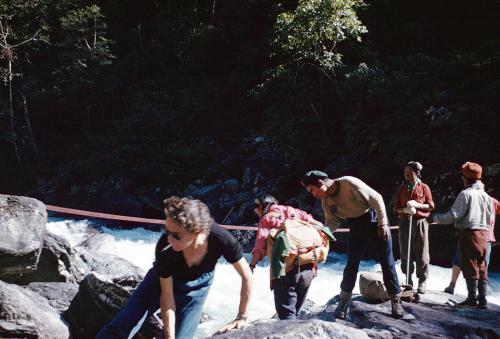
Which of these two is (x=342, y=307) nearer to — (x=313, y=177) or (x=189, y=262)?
(x=313, y=177)

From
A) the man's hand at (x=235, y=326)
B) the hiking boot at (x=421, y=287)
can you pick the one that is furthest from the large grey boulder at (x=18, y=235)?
the hiking boot at (x=421, y=287)

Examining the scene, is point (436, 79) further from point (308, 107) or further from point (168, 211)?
point (168, 211)

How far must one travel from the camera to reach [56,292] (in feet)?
19.3

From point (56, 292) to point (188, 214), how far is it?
183 inches

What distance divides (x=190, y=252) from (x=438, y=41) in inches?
589

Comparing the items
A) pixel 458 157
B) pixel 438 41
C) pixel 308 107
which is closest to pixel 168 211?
pixel 458 157

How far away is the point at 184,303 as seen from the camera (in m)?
2.63

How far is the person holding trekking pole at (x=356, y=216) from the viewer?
3.96 meters

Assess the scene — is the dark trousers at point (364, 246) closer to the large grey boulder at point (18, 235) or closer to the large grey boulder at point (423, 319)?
the large grey boulder at point (423, 319)

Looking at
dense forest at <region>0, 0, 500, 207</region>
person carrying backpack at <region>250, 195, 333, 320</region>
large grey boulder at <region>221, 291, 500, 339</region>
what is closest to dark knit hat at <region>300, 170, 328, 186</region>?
person carrying backpack at <region>250, 195, 333, 320</region>

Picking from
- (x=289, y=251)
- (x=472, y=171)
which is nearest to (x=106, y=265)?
(x=289, y=251)

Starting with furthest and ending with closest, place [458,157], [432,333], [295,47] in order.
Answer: [295,47], [458,157], [432,333]

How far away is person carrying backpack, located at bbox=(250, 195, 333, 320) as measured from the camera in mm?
3447

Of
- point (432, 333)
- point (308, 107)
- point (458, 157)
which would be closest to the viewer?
point (432, 333)
